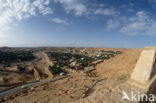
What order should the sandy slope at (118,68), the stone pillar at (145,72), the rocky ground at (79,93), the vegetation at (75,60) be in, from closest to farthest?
the rocky ground at (79,93), the stone pillar at (145,72), the sandy slope at (118,68), the vegetation at (75,60)

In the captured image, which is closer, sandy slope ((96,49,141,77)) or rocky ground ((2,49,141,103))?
rocky ground ((2,49,141,103))

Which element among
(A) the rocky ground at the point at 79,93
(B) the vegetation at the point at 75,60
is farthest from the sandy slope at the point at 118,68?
(B) the vegetation at the point at 75,60

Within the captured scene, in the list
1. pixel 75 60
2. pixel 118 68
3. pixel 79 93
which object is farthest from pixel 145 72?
pixel 75 60

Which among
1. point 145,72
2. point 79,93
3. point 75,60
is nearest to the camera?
point 145,72

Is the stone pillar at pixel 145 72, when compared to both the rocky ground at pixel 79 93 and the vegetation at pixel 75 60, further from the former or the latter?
the vegetation at pixel 75 60

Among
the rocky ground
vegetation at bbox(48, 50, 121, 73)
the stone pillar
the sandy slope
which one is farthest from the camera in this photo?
vegetation at bbox(48, 50, 121, 73)

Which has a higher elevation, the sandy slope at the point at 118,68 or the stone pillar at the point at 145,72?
the stone pillar at the point at 145,72

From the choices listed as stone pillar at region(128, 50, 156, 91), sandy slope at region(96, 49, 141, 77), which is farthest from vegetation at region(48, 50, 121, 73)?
stone pillar at region(128, 50, 156, 91)

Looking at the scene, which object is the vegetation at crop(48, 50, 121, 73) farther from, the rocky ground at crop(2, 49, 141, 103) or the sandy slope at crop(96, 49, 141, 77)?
the rocky ground at crop(2, 49, 141, 103)

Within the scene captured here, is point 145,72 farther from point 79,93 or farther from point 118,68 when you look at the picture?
point 118,68
